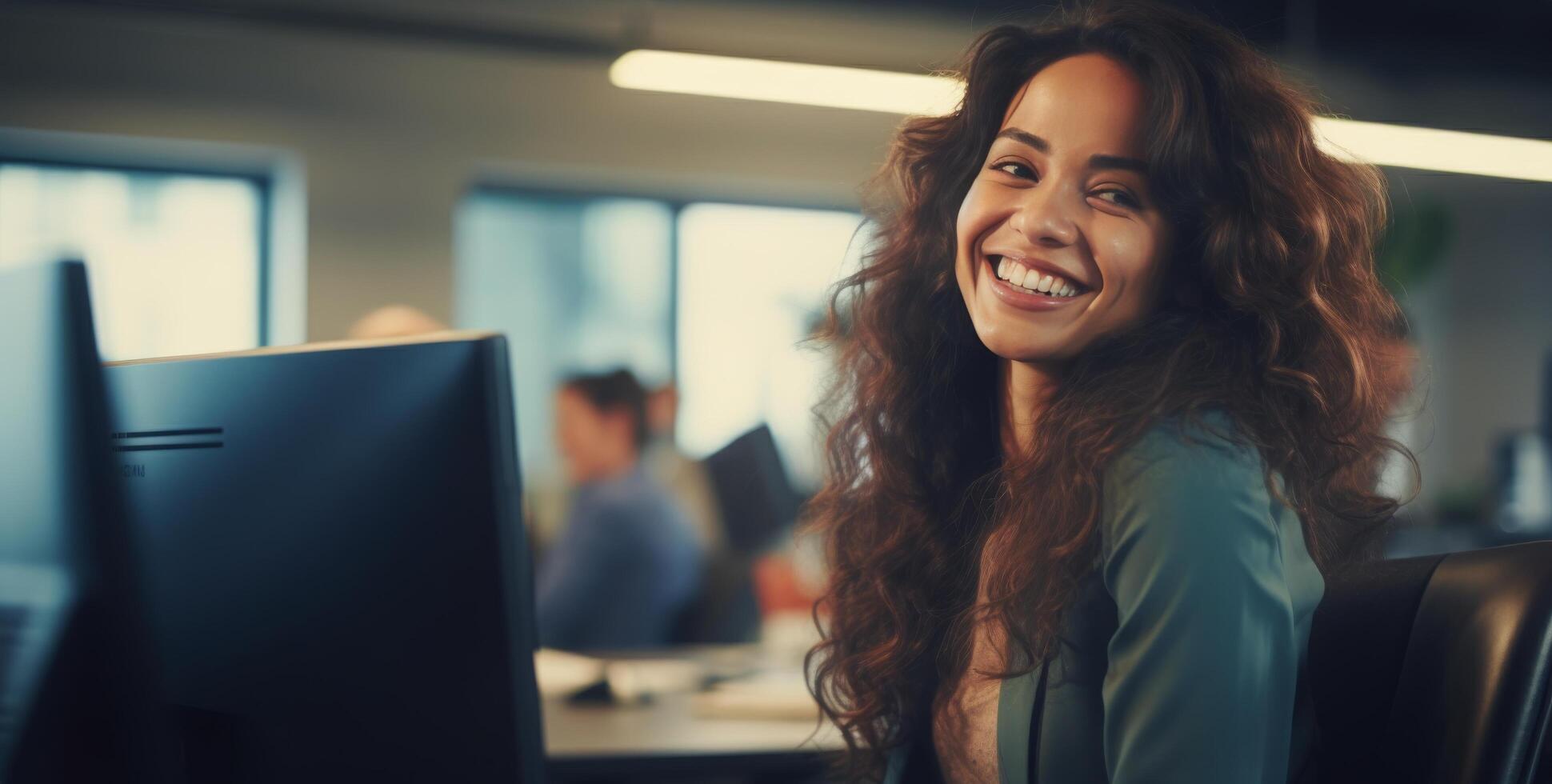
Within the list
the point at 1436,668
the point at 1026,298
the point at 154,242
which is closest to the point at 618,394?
the point at 154,242

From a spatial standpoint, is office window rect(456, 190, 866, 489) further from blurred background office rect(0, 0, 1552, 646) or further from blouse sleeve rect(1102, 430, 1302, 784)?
blouse sleeve rect(1102, 430, 1302, 784)

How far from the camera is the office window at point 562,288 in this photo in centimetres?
588

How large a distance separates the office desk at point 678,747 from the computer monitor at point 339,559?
1.22 meters

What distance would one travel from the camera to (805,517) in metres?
1.71

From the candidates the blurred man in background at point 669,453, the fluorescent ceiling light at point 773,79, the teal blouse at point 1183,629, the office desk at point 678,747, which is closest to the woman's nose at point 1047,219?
the teal blouse at point 1183,629

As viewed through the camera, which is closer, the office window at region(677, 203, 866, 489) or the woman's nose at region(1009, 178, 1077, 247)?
the woman's nose at region(1009, 178, 1077, 247)

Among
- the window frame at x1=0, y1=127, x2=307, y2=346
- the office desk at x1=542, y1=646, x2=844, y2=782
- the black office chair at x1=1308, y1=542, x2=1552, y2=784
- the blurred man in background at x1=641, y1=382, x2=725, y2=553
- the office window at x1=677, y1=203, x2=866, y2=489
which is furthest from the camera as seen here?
the office window at x1=677, y1=203, x2=866, y2=489

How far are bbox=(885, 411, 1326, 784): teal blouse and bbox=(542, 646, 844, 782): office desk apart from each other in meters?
0.99

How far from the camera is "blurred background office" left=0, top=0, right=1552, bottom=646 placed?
206 inches

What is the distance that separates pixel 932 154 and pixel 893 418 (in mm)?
290

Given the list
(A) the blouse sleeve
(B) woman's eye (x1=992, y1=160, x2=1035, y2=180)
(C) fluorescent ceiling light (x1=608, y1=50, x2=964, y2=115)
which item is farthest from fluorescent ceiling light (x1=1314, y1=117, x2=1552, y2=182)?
(A) the blouse sleeve

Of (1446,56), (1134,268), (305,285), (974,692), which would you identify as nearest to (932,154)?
(1134,268)

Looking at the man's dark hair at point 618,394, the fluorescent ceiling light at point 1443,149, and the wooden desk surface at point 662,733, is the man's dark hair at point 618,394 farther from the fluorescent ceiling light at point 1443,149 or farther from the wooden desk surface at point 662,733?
the fluorescent ceiling light at point 1443,149

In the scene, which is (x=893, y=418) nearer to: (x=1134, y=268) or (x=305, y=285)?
(x=1134, y=268)
